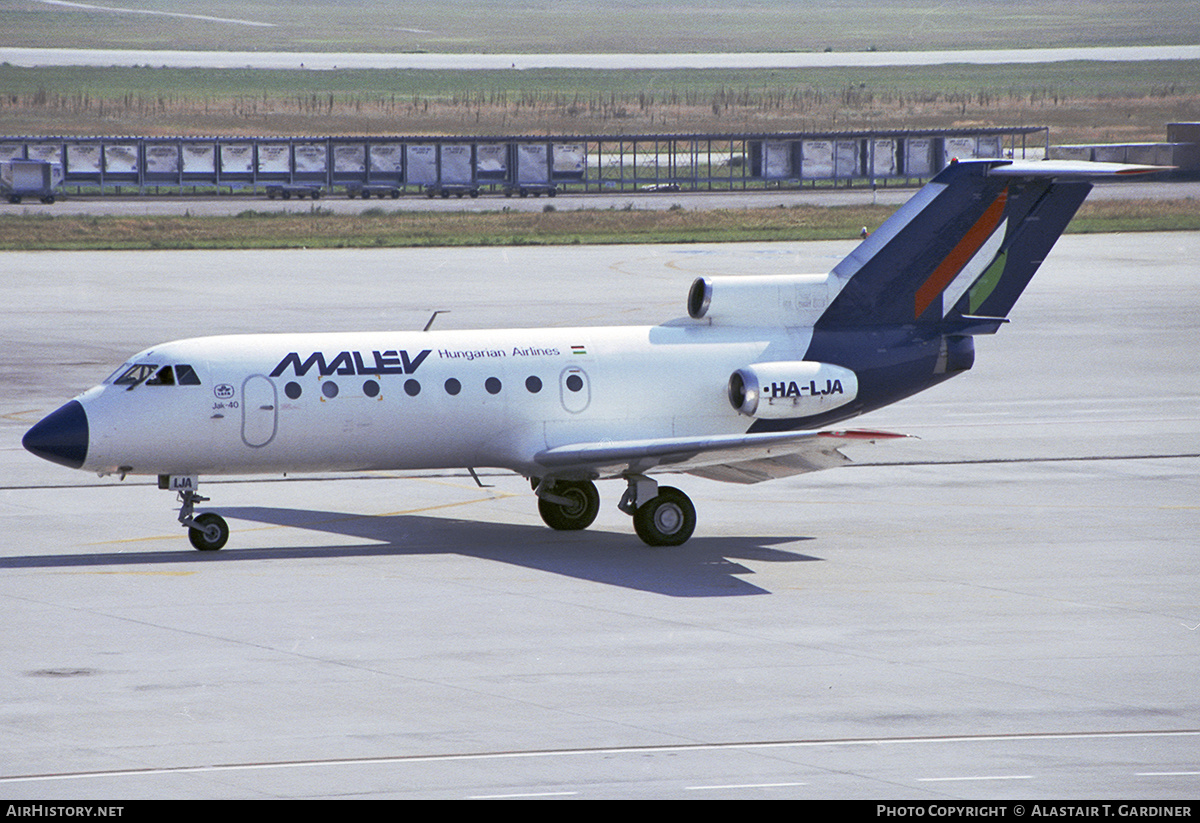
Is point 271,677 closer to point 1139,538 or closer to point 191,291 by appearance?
point 1139,538

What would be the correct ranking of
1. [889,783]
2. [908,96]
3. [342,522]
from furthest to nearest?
[908,96]
[342,522]
[889,783]

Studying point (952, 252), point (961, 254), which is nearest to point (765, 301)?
point (952, 252)

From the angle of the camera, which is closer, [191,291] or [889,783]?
[889,783]

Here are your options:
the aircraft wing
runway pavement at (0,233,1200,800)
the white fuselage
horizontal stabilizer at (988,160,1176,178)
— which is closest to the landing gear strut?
runway pavement at (0,233,1200,800)

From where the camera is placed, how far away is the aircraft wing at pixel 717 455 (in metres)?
22.8

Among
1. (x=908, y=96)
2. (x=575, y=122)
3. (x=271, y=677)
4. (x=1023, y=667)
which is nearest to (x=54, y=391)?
(x=271, y=677)

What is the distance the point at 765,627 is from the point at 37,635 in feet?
28.1

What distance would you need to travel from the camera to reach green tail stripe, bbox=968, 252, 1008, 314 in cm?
2641

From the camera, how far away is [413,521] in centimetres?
2703

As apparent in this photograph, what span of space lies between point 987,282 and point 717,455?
6.05 m

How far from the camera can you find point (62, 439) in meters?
23.2

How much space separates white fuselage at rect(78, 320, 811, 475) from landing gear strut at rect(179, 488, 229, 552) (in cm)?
47

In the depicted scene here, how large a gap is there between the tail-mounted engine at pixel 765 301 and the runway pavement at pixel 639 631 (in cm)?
335

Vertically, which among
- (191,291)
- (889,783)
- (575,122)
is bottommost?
(889,783)
